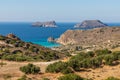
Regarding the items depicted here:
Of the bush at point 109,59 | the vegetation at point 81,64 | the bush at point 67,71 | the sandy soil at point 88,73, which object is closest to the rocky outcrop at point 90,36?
the vegetation at point 81,64

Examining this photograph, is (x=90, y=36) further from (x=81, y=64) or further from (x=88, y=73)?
(x=88, y=73)

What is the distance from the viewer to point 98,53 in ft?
113

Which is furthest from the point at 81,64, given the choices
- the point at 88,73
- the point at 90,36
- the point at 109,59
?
the point at 90,36

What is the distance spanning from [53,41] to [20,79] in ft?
569

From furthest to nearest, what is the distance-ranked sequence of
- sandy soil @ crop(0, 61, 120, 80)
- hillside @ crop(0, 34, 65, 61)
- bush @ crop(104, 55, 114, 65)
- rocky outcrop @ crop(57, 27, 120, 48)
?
rocky outcrop @ crop(57, 27, 120, 48), hillside @ crop(0, 34, 65, 61), bush @ crop(104, 55, 114, 65), sandy soil @ crop(0, 61, 120, 80)

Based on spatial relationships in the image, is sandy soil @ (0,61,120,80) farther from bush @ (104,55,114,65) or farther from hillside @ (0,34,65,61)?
hillside @ (0,34,65,61)

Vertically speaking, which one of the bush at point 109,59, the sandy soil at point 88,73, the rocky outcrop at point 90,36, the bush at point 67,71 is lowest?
the rocky outcrop at point 90,36

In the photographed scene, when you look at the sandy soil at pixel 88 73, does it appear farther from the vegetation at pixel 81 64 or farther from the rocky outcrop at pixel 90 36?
the rocky outcrop at pixel 90 36

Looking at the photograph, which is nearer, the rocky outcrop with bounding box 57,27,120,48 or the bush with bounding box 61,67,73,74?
the bush with bounding box 61,67,73,74

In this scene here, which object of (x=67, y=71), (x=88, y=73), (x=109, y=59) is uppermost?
(x=109, y=59)

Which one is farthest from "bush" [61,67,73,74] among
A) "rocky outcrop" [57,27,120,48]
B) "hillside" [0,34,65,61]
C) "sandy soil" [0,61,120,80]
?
"rocky outcrop" [57,27,120,48]

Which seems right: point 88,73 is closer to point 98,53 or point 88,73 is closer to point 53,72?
point 53,72

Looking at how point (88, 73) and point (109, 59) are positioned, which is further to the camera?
point (109, 59)

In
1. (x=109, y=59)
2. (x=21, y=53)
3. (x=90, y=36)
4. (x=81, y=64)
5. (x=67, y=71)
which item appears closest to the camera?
(x=67, y=71)
